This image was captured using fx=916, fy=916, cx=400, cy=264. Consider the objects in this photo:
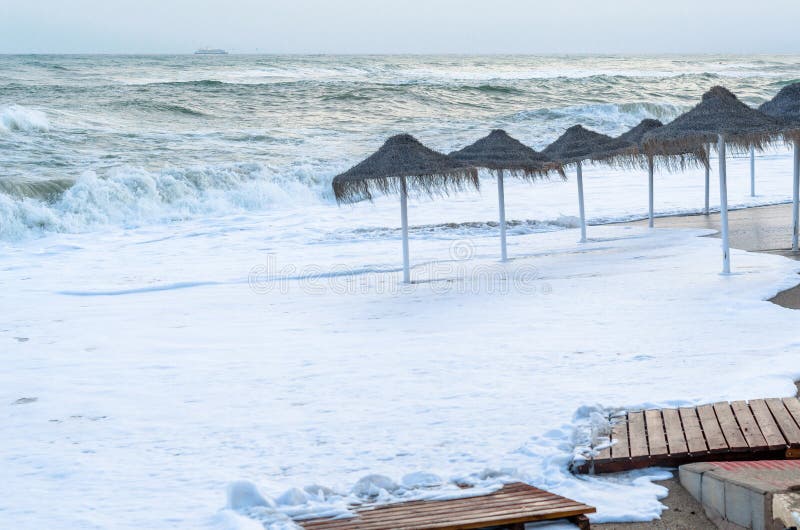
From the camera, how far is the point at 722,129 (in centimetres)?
963

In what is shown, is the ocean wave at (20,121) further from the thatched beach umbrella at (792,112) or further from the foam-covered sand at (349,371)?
the thatched beach umbrella at (792,112)

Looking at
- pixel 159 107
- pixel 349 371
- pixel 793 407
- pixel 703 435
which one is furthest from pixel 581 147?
pixel 159 107

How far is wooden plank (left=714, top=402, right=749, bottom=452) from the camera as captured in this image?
15.9ft

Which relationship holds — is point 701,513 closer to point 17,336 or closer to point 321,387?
point 321,387

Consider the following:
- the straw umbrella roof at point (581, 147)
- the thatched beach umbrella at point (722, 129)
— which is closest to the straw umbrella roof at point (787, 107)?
the thatched beach umbrella at point (722, 129)

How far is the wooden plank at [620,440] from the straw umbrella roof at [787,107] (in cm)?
603

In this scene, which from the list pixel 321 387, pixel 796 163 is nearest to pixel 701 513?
pixel 321 387

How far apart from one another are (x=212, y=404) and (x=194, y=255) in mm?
7461

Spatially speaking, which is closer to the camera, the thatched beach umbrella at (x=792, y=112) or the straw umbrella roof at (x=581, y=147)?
the thatched beach umbrella at (x=792, y=112)

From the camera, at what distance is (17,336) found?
8.84 metres

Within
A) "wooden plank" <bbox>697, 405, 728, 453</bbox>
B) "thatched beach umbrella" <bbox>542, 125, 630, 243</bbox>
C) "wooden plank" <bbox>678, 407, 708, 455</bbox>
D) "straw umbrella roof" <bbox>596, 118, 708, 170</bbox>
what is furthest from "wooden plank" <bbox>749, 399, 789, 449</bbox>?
"thatched beach umbrella" <bbox>542, 125, 630, 243</bbox>

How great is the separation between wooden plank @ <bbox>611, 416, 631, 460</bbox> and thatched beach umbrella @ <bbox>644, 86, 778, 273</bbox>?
4910 mm

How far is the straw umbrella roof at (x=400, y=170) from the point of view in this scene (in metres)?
10.5

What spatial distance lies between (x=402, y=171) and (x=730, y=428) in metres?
5.94
